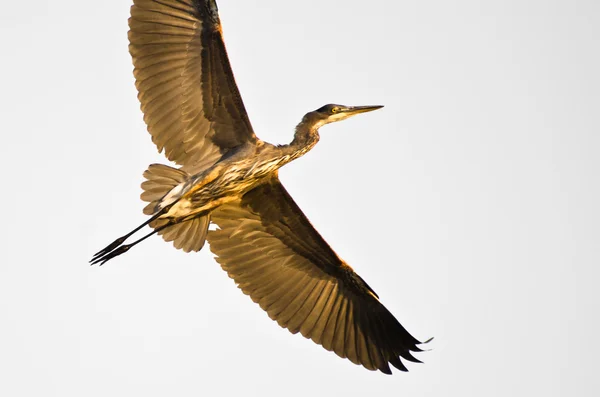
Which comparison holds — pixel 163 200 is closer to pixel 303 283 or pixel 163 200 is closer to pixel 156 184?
pixel 156 184

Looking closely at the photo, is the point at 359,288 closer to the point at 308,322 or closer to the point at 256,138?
the point at 308,322

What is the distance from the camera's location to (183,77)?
12094mm

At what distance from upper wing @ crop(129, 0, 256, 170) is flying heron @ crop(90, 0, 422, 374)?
0.04 feet

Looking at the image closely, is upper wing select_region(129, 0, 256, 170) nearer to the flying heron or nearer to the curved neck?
the flying heron

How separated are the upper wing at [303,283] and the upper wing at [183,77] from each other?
120 cm

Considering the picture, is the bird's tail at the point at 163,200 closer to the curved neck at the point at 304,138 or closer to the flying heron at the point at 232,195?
the flying heron at the point at 232,195

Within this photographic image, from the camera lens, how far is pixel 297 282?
13.7 metres

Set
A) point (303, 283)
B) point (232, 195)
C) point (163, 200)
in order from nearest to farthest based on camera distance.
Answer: point (163, 200) < point (232, 195) < point (303, 283)

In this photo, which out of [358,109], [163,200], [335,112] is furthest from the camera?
[358,109]

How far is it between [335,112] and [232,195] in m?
1.65

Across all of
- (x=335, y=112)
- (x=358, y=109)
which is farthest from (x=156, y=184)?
(x=358, y=109)

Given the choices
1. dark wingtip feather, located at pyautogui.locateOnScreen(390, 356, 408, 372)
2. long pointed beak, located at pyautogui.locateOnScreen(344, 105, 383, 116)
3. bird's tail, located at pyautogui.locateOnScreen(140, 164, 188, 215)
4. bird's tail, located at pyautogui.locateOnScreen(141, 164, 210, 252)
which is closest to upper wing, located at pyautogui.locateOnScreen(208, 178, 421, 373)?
dark wingtip feather, located at pyautogui.locateOnScreen(390, 356, 408, 372)

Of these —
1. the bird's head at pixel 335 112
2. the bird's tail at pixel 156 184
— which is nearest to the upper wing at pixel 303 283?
the bird's tail at pixel 156 184

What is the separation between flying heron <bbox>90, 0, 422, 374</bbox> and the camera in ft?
39.3
